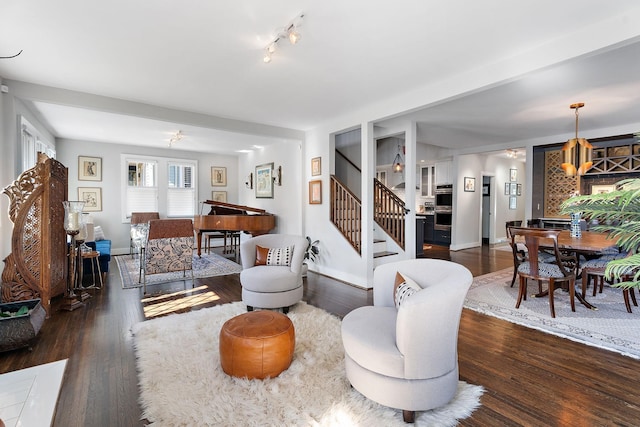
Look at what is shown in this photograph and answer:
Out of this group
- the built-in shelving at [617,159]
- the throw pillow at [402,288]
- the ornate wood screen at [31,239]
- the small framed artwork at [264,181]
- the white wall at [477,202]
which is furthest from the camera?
the white wall at [477,202]

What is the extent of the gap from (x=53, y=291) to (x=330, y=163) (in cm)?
425

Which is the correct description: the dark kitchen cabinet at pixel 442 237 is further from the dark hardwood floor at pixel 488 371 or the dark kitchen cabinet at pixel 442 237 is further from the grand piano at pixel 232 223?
the dark hardwood floor at pixel 488 371

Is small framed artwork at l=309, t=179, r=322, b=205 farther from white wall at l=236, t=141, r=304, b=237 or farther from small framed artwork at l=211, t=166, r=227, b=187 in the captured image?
small framed artwork at l=211, t=166, r=227, b=187

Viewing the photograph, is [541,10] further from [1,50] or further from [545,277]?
[1,50]

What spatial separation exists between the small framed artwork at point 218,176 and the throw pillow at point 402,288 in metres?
7.64

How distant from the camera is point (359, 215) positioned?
521 cm

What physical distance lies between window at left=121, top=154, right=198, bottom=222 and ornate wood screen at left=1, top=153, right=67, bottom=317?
4.28 metres

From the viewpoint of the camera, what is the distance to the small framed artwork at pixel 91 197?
720 centimetres

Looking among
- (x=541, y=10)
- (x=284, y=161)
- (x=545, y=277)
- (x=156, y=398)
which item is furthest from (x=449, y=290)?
(x=284, y=161)

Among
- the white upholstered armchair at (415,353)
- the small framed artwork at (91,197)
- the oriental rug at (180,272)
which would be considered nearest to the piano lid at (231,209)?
the oriental rug at (180,272)

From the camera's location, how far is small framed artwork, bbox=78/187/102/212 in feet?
23.6

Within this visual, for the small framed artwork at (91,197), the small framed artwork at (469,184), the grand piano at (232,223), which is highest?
the small framed artwork at (469,184)

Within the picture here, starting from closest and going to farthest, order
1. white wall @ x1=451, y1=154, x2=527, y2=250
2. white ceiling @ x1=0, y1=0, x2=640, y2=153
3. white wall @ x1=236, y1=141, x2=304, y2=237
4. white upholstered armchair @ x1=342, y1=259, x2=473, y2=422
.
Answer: white upholstered armchair @ x1=342, y1=259, x2=473, y2=422 < white ceiling @ x1=0, y1=0, x2=640, y2=153 < white wall @ x1=236, y1=141, x2=304, y2=237 < white wall @ x1=451, y1=154, x2=527, y2=250

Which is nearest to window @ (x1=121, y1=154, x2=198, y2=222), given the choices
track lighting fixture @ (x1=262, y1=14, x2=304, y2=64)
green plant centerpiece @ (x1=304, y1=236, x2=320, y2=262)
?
green plant centerpiece @ (x1=304, y1=236, x2=320, y2=262)
